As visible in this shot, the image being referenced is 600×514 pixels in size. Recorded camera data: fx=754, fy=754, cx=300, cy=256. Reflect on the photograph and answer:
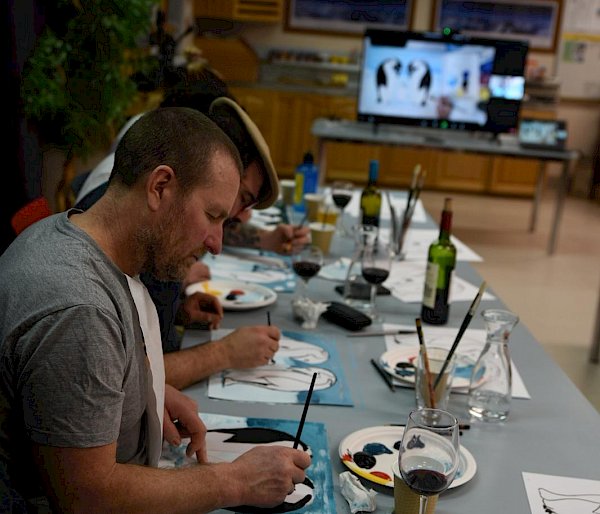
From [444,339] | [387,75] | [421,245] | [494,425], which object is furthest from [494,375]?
[387,75]

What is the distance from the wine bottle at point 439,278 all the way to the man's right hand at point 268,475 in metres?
0.91

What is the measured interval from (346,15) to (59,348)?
7.36 metres

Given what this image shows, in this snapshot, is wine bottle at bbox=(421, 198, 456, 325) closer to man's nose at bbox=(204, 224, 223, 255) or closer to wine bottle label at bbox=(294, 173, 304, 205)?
man's nose at bbox=(204, 224, 223, 255)

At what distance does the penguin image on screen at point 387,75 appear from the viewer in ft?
18.0

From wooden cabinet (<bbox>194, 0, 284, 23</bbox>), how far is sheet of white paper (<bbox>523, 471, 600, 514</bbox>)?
22.0 ft

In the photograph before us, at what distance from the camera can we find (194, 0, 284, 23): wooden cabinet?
7.32 metres

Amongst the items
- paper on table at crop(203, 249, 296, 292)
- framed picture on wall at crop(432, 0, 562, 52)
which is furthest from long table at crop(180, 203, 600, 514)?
framed picture on wall at crop(432, 0, 562, 52)

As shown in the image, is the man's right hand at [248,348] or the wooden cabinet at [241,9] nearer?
the man's right hand at [248,348]

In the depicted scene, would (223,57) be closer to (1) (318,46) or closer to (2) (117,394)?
(1) (318,46)

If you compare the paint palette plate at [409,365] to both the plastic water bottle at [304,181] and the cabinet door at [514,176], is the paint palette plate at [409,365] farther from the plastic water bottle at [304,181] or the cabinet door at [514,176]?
the cabinet door at [514,176]

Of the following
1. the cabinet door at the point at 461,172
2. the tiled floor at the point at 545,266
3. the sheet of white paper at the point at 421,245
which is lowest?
the tiled floor at the point at 545,266

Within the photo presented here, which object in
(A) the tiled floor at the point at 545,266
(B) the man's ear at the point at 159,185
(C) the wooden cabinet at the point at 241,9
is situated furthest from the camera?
(C) the wooden cabinet at the point at 241,9

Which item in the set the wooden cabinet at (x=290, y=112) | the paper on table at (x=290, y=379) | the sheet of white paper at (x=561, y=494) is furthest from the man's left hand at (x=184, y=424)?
the wooden cabinet at (x=290, y=112)

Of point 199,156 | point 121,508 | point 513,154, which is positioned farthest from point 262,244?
point 513,154
